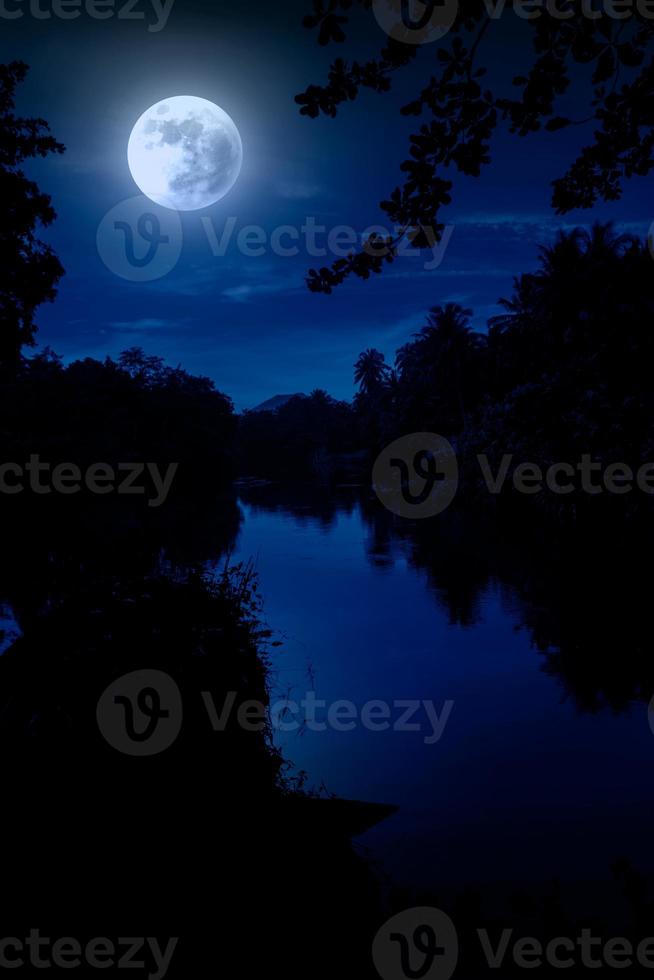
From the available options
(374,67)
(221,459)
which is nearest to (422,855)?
(374,67)

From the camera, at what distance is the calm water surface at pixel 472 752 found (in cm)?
643

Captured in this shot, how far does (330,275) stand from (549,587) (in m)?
16.9

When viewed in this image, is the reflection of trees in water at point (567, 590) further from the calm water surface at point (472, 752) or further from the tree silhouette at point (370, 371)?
the tree silhouette at point (370, 371)

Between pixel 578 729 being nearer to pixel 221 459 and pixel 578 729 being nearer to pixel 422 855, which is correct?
pixel 422 855

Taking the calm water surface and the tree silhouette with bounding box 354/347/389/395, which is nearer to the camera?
the calm water surface

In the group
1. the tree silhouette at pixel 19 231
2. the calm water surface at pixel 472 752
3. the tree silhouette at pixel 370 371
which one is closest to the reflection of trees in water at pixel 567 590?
the calm water surface at pixel 472 752

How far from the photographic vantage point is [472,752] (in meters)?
8.76

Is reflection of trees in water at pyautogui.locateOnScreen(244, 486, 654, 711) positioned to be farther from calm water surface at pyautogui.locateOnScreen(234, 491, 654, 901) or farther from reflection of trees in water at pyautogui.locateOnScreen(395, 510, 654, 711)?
calm water surface at pyautogui.locateOnScreen(234, 491, 654, 901)

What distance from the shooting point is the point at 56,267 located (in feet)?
57.5

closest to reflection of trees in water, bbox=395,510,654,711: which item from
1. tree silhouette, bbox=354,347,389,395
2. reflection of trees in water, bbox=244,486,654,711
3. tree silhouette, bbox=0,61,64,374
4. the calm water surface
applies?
reflection of trees in water, bbox=244,486,654,711

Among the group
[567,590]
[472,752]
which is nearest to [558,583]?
[567,590]

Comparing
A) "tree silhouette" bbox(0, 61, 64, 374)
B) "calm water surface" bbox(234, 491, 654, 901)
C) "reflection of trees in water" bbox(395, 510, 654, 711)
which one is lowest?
"calm water surface" bbox(234, 491, 654, 901)

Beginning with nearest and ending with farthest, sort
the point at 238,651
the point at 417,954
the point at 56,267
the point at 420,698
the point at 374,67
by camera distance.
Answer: the point at 374,67, the point at 417,954, the point at 238,651, the point at 420,698, the point at 56,267

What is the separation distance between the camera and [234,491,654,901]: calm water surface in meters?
6.43
